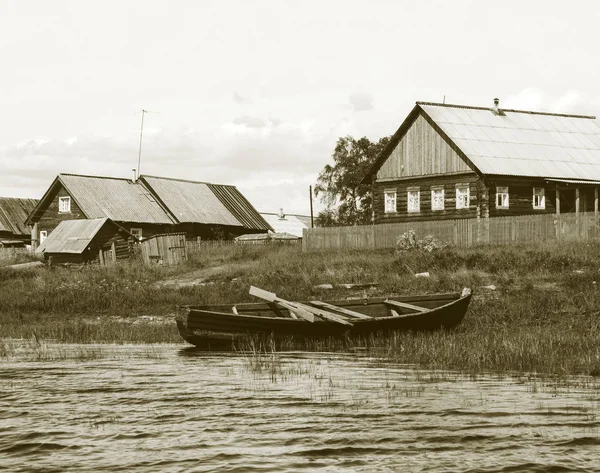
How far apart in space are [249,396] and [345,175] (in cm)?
4891

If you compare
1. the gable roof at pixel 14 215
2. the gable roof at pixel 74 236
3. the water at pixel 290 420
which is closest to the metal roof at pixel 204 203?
the gable roof at pixel 74 236

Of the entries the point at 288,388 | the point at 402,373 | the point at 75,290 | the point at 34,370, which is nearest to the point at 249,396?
the point at 288,388

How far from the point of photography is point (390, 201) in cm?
4744

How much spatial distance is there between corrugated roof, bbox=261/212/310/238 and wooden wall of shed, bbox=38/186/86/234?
1732cm

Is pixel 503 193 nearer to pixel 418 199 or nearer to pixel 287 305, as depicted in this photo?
pixel 418 199

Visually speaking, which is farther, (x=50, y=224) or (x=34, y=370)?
(x=50, y=224)

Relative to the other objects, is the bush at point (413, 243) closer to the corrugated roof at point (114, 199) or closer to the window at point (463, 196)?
the window at point (463, 196)

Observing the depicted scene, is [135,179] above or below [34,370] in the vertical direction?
above

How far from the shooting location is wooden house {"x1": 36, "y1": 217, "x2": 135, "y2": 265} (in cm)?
4766

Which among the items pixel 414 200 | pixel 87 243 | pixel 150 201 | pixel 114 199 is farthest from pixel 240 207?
pixel 414 200

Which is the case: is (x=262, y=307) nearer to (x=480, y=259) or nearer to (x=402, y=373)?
(x=402, y=373)

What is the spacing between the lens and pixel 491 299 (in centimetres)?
2427

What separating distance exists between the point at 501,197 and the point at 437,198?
316cm

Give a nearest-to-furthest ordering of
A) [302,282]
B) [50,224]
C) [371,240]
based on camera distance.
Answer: [302,282], [371,240], [50,224]
